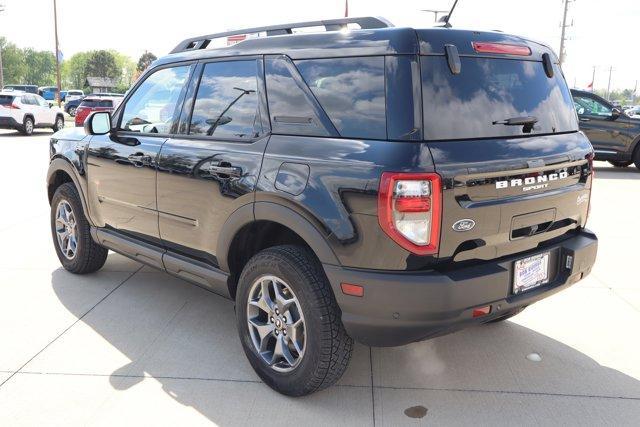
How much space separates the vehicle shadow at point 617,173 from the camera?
12019 mm

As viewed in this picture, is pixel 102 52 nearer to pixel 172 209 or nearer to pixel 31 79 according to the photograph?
pixel 31 79

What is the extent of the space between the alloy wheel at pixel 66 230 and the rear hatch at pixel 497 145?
3.46 m

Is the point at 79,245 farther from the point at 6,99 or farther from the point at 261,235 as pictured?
the point at 6,99

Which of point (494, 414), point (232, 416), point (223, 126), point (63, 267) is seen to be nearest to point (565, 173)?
point (494, 414)

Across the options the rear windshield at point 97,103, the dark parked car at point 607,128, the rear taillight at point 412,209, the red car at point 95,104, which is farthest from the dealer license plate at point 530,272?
the rear windshield at point 97,103

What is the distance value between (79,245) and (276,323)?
98.3 inches

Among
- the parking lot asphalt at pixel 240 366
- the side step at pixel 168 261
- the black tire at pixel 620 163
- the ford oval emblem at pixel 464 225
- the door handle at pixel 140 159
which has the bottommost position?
the parking lot asphalt at pixel 240 366

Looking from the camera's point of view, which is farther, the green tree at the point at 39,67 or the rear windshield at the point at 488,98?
the green tree at the point at 39,67

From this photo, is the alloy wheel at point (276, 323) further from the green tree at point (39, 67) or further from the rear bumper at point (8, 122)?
the green tree at point (39, 67)

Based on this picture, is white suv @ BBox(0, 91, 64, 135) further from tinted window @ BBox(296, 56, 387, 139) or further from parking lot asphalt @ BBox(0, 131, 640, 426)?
tinted window @ BBox(296, 56, 387, 139)

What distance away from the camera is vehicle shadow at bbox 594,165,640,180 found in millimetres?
12019

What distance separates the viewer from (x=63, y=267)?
17.0 ft

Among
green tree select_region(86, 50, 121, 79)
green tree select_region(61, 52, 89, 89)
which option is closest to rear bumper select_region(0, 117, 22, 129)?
green tree select_region(86, 50, 121, 79)

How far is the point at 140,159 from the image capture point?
154 inches
